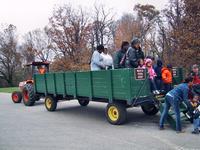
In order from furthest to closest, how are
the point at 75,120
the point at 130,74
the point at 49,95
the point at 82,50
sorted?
the point at 82,50, the point at 49,95, the point at 75,120, the point at 130,74

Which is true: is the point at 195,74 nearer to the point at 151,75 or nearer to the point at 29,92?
the point at 151,75

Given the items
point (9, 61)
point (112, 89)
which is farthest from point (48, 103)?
point (9, 61)

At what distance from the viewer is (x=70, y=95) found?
1109 centimetres

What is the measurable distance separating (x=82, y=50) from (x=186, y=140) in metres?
31.4

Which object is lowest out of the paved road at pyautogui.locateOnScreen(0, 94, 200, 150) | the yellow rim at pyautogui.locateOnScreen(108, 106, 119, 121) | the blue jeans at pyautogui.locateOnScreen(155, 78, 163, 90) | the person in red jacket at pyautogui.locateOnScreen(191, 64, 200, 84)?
the paved road at pyautogui.locateOnScreen(0, 94, 200, 150)

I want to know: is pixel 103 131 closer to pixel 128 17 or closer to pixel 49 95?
pixel 49 95

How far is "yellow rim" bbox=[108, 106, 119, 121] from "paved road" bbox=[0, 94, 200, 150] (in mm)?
266

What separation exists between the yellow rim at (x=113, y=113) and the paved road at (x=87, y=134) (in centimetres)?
27

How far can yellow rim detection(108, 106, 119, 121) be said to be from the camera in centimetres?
910

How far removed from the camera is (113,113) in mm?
9273

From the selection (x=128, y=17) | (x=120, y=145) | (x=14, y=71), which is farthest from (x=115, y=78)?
(x=14, y=71)

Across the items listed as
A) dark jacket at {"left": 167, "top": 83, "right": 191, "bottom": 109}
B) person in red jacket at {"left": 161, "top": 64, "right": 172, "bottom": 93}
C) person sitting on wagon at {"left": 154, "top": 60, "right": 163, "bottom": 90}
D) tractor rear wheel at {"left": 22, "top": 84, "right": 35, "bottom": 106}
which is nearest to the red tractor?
tractor rear wheel at {"left": 22, "top": 84, "right": 35, "bottom": 106}

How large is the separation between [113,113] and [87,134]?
4.36 ft

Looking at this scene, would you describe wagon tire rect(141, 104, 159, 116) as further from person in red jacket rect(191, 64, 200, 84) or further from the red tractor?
the red tractor
